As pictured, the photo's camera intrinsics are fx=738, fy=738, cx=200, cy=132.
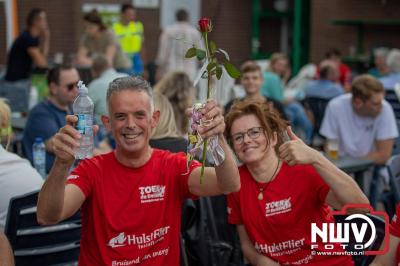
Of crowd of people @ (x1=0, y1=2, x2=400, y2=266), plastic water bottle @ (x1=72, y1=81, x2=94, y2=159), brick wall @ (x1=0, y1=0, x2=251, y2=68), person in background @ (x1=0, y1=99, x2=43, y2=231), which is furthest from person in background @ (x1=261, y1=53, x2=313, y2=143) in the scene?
plastic water bottle @ (x1=72, y1=81, x2=94, y2=159)

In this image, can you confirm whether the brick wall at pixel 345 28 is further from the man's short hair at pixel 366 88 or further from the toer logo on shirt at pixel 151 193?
the toer logo on shirt at pixel 151 193

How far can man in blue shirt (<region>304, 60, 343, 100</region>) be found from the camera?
9547mm

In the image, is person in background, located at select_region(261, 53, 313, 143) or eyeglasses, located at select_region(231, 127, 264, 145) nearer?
eyeglasses, located at select_region(231, 127, 264, 145)

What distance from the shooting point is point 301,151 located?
3121mm

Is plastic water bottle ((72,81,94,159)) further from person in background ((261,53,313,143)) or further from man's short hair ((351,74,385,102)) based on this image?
person in background ((261,53,313,143))

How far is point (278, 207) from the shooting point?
3.50 meters

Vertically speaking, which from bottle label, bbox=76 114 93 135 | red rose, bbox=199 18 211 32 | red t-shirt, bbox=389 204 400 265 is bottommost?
red t-shirt, bbox=389 204 400 265

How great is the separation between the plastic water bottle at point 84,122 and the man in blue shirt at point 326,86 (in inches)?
268

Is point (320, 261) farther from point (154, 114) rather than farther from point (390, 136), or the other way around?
point (390, 136)

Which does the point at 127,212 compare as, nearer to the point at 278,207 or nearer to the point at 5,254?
the point at 5,254

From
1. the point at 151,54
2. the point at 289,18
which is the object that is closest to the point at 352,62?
the point at 289,18

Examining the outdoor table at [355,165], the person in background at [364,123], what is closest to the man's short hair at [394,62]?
the person in background at [364,123]

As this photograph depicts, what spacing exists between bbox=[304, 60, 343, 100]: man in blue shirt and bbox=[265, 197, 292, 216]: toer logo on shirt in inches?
243

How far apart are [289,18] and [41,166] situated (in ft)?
39.6
